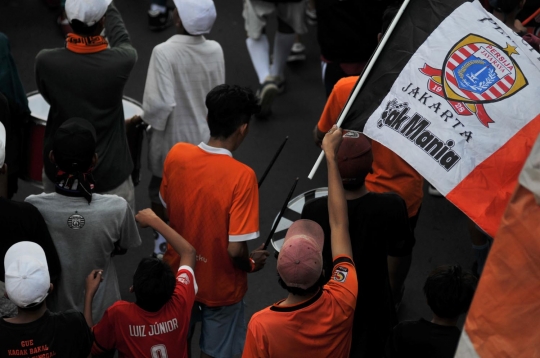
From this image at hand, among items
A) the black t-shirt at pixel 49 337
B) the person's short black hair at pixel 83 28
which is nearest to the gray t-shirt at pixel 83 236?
the black t-shirt at pixel 49 337

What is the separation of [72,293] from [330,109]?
1.74 m

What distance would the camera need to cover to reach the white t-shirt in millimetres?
5047

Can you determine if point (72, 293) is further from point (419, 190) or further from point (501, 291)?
point (501, 291)

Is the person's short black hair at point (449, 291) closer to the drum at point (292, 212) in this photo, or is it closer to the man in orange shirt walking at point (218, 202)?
the man in orange shirt walking at point (218, 202)

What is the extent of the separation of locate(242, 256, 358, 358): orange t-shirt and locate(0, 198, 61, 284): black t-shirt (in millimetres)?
1176

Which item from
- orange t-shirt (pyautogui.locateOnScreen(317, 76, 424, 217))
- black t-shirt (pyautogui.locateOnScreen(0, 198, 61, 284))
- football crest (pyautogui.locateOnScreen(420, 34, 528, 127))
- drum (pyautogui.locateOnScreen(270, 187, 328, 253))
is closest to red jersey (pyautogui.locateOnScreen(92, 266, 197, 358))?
black t-shirt (pyautogui.locateOnScreen(0, 198, 61, 284))

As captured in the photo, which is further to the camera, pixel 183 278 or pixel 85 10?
pixel 85 10

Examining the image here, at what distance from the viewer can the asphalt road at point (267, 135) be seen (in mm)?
5680

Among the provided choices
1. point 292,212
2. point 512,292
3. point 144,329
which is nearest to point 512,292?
point 512,292

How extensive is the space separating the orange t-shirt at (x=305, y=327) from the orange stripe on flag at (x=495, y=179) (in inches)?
23.9

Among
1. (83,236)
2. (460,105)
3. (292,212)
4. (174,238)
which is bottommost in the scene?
(292,212)

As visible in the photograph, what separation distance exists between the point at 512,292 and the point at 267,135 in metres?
5.12

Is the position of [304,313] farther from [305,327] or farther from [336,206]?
[336,206]

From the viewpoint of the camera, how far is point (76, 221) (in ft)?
12.5
